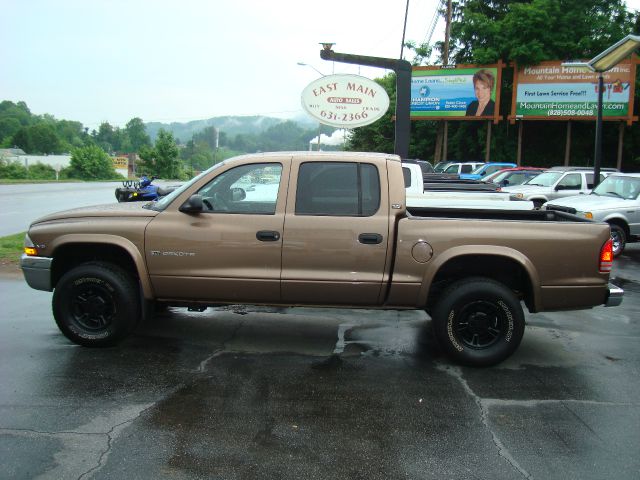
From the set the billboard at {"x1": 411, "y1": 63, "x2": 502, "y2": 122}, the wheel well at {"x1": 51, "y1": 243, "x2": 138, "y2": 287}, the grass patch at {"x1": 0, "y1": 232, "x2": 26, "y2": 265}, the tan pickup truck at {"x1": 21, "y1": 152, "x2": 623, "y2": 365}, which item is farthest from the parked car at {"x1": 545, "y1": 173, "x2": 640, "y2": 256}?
the billboard at {"x1": 411, "y1": 63, "x2": 502, "y2": 122}

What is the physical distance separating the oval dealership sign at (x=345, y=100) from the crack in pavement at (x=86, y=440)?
8741mm

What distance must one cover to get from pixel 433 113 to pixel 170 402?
29.5 metres

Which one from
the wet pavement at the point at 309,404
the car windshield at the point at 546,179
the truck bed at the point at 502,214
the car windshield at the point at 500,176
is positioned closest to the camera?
the wet pavement at the point at 309,404

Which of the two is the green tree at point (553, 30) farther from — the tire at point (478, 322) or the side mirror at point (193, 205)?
the side mirror at point (193, 205)

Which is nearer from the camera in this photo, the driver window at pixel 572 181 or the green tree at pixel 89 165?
the driver window at pixel 572 181

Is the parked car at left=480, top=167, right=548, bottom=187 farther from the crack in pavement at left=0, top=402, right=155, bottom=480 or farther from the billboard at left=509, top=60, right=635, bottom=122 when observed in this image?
the crack in pavement at left=0, top=402, right=155, bottom=480

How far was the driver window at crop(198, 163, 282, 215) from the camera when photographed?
5.22 metres

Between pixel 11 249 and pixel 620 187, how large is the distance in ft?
38.9

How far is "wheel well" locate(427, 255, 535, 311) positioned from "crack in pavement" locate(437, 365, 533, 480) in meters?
0.63

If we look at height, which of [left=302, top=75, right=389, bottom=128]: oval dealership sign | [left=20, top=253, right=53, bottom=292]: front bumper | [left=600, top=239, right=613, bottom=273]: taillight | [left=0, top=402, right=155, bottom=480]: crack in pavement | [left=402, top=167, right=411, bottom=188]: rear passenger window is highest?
[left=302, top=75, right=389, bottom=128]: oval dealership sign

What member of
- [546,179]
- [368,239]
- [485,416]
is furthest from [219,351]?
[546,179]

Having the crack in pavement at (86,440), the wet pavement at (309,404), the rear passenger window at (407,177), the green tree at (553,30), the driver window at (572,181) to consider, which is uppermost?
the green tree at (553,30)

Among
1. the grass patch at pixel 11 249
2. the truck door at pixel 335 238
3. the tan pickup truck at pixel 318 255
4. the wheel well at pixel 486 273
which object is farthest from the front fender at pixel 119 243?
the grass patch at pixel 11 249

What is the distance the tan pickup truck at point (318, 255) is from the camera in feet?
16.3
